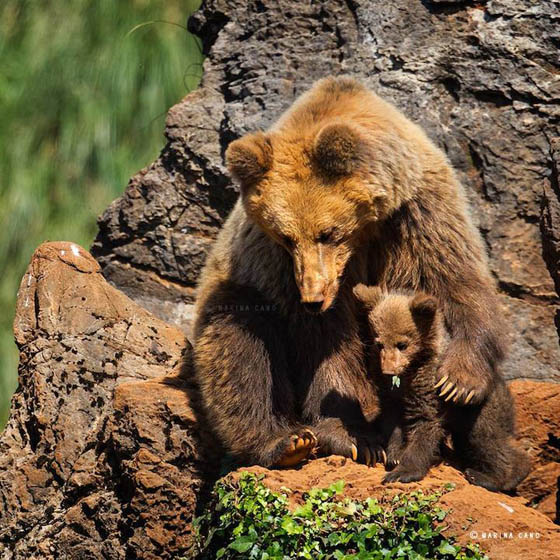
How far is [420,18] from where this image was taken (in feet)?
21.0

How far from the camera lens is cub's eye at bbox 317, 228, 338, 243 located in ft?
14.1

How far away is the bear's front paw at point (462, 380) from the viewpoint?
427 centimetres

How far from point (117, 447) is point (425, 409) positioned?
1549 millimetres

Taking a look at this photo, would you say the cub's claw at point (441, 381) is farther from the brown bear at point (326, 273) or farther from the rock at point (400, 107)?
the rock at point (400, 107)

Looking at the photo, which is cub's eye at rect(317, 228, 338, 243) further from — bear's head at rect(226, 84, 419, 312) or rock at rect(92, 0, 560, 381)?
rock at rect(92, 0, 560, 381)

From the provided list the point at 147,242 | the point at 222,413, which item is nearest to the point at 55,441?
the point at 222,413

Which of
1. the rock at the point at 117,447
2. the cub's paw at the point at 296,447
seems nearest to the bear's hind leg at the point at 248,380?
the cub's paw at the point at 296,447

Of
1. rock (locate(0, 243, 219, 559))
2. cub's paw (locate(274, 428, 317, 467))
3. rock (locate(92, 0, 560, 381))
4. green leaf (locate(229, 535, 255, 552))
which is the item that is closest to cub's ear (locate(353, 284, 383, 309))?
cub's paw (locate(274, 428, 317, 467))

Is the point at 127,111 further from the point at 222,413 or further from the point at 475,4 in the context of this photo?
the point at 222,413

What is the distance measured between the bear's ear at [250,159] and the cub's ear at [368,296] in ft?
2.40

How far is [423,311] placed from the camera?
4262 mm

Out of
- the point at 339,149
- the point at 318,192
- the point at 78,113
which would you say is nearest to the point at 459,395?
the point at 318,192

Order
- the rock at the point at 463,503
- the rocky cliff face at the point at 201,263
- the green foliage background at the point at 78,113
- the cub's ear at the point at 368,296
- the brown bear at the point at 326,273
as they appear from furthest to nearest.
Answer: the green foliage background at the point at 78,113
the rocky cliff face at the point at 201,263
the cub's ear at the point at 368,296
the brown bear at the point at 326,273
the rock at the point at 463,503

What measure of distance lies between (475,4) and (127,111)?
3409 mm
